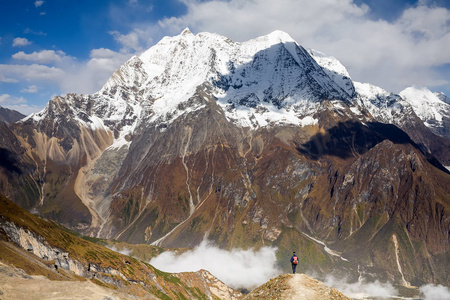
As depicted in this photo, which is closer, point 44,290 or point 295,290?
point 295,290

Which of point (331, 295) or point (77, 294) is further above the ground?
point (331, 295)

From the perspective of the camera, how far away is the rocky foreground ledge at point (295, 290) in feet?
149

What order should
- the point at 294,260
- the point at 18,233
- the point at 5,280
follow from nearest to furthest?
the point at 294,260 → the point at 5,280 → the point at 18,233

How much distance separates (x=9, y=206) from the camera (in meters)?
188

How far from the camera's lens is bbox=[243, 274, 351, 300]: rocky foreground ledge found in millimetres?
45491

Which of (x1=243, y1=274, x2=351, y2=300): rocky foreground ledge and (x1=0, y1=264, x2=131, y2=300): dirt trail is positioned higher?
(x1=243, y1=274, x2=351, y2=300): rocky foreground ledge

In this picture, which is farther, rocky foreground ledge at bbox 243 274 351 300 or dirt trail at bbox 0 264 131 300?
dirt trail at bbox 0 264 131 300

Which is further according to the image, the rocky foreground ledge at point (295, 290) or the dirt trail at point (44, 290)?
the dirt trail at point (44, 290)

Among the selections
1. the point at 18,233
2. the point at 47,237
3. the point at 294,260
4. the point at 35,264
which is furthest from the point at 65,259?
the point at 294,260

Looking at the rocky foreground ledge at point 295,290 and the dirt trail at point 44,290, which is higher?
the rocky foreground ledge at point 295,290

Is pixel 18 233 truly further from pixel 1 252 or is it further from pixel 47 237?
A: pixel 1 252

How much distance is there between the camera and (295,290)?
152ft

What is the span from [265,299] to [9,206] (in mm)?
176734

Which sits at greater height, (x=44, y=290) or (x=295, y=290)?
(x=295, y=290)
